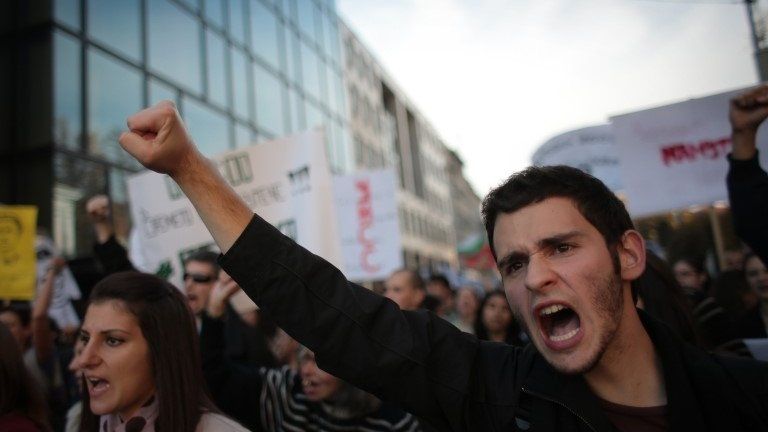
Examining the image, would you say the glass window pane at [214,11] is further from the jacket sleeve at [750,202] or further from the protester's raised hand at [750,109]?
the jacket sleeve at [750,202]

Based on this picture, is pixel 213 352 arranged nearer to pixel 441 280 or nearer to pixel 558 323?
pixel 558 323

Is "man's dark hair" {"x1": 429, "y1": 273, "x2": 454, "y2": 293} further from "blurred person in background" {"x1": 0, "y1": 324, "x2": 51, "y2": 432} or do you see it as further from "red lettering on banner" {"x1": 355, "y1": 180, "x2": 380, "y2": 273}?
"blurred person in background" {"x1": 0, "y1": 324, "x2": 51, "y2": 432}

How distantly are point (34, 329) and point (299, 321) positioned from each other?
3.17m

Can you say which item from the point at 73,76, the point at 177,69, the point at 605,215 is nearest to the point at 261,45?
the point at 177,69

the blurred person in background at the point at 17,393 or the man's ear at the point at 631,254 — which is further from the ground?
the man's ear at the point at 631,254

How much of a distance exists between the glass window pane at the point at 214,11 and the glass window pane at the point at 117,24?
2.29 meters

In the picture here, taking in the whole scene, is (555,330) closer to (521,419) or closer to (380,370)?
(521,419)

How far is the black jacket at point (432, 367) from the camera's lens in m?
1.34

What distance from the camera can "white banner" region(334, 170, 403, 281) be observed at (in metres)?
6.85

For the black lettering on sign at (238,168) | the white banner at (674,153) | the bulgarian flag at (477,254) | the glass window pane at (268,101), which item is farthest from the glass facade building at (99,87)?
the white banner at (674,153)

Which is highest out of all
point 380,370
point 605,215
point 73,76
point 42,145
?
point 73,76

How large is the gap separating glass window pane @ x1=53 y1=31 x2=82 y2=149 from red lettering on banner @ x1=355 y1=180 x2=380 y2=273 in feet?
14.7

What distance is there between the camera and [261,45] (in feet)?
46.8

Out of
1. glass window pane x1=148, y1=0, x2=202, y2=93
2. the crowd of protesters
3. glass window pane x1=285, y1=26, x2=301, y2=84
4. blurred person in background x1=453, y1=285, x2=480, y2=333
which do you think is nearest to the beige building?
glass window pane x1=285, y1=26, x2=301, y2=84
